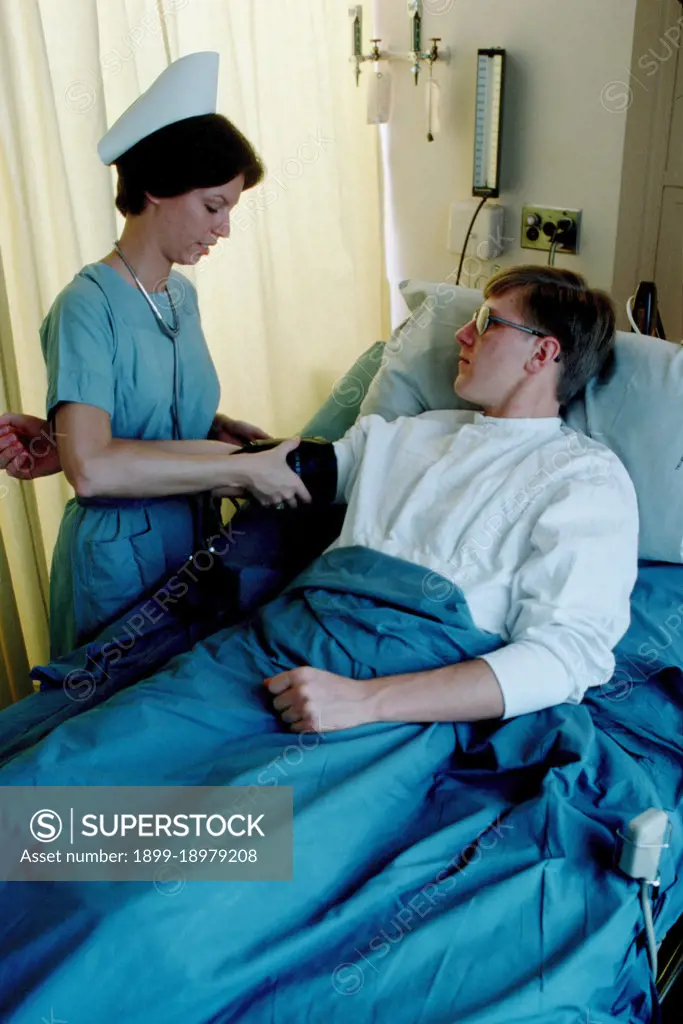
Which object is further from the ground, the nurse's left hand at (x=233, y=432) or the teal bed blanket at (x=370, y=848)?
the nurse's left hand at (x=233, y=432)

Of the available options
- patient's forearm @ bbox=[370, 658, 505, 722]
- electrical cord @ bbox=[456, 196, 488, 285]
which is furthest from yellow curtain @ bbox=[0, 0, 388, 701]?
patient's forearm @ bbox=[370, 658, 505, 722]

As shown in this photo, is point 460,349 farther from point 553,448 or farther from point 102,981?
point 102,981

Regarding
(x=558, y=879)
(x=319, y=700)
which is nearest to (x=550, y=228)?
(x=319, y=700)

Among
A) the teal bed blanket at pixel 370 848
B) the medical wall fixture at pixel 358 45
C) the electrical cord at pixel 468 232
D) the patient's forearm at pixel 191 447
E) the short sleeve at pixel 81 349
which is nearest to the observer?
the teal bed blanket at pixel 370 848

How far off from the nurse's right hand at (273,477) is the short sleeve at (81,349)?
26 cm

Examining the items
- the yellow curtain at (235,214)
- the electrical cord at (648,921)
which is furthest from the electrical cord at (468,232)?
the electrical cord at (648,921)

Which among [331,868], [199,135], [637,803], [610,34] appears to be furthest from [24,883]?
[610,34]

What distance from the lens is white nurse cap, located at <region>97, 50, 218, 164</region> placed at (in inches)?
59.6

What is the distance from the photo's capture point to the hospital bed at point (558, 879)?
999mm

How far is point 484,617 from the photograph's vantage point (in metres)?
1.42

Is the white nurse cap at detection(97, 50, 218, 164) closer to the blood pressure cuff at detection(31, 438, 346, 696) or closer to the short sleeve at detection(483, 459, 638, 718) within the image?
the blood pressure cuff at detection(31, 438, 346, 696)

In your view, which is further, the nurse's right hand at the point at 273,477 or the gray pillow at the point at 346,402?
the gray pillow at the point at 346,402

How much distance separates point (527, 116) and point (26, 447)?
4.52ft

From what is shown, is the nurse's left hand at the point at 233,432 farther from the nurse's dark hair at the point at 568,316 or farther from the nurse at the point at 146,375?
the nurse's dark hair at the point at 568,316
